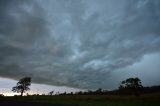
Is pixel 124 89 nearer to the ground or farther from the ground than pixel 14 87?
nearer to the ground

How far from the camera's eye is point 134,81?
121 m

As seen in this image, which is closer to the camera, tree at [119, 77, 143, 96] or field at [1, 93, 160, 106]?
field at [1, 93, 160, 106]

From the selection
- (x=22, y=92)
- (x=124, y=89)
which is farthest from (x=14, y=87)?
(x=124, y=89)

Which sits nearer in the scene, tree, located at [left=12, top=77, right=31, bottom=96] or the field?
the field

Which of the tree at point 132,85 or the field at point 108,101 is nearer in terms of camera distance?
the field at point 108,101

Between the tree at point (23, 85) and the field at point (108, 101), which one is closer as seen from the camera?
the field at point (108, 101)

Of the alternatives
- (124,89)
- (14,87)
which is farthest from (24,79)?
(124,89)

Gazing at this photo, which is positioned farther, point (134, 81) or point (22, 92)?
point (22, 92)

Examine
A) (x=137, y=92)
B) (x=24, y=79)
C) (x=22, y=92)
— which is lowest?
(x=137, y=92)

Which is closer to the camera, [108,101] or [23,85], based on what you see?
[108,101]

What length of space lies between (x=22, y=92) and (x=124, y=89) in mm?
88659

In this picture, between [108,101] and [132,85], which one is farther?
A: [132,85]

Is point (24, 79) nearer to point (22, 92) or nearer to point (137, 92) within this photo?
point (22, 92)

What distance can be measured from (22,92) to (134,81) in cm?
9431
